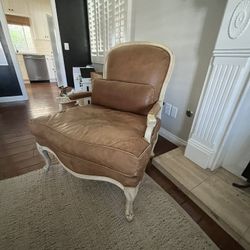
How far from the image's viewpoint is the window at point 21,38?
484cm

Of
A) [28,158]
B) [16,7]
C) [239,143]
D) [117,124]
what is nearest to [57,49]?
[28,158]

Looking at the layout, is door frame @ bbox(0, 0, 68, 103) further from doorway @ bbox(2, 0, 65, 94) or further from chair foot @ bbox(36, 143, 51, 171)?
chair foot @ bbox(36, 143, 51, 171)

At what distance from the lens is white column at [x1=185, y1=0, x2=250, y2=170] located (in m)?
0.78

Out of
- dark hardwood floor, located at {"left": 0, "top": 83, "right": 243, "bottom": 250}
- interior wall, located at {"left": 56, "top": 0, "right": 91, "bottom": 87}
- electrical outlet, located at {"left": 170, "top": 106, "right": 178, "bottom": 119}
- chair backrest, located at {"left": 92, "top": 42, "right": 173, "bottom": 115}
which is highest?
interior wall, located at {"left": 56, "top": 0, "right": 91, "bottom": 87}

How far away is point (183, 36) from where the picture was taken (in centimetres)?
127

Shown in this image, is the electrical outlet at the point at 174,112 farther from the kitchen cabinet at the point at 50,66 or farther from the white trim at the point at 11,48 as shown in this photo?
the kitchen cabinet at the point at 50,66

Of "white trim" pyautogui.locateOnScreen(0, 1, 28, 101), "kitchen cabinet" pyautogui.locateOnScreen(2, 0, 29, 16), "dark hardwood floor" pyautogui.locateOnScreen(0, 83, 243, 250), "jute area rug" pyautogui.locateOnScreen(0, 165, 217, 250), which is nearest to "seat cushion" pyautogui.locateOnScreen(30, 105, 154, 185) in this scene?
"jute area rug" pyautogui.locateOnScreen(0, 165, 217, 250)

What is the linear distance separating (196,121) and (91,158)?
851 millimetres

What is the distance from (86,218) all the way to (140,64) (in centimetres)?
115

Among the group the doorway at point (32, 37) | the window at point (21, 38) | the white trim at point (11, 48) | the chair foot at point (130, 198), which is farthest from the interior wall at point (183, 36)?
the window at point (21, 38)

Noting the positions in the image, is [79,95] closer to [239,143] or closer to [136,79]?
[136,79]

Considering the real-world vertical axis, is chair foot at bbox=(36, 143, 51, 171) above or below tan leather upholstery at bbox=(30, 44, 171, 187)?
below

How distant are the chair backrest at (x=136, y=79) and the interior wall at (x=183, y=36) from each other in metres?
0.30

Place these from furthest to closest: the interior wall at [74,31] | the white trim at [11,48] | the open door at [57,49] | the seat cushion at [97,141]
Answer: the open door at [57,49] < the interior wall at [74,31] < the white trim at [11,48] < the seat cushion at [97,141]
